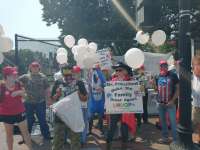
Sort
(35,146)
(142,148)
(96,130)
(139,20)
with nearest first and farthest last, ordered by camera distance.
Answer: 1. (139,20)
2. (142,148)
3. (35,146)
4. (96,130)

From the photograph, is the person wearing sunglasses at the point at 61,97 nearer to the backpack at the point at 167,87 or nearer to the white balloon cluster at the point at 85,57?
the white balloon cluster at the point at 85,57

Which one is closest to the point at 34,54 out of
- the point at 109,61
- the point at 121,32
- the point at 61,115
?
the point at 109,61

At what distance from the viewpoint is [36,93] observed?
30.0 feet

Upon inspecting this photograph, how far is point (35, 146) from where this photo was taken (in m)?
8.75

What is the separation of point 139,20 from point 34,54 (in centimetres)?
771

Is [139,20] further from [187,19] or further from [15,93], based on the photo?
[15,93]

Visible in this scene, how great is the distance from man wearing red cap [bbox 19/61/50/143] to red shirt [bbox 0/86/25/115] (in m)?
1.36

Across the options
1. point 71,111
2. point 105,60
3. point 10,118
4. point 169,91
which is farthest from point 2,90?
point 105,60

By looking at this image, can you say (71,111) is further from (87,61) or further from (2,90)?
(87,61)

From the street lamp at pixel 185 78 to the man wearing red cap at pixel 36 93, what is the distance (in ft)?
11.5

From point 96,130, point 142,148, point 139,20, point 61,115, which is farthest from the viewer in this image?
point 96,130

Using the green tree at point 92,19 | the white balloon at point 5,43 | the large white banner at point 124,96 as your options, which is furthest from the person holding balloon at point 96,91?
the green tree at point 92,19

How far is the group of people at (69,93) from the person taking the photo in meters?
7.01

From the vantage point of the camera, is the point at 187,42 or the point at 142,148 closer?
the point at 187,42
